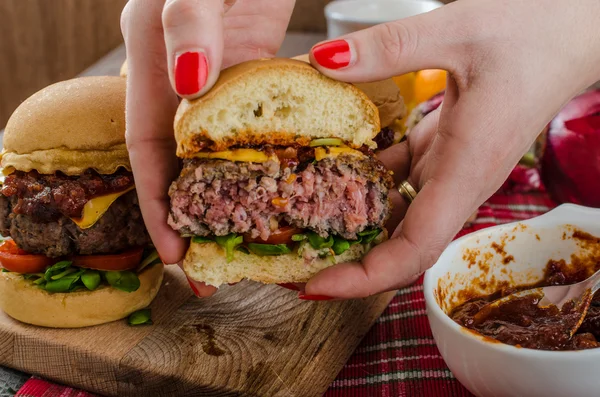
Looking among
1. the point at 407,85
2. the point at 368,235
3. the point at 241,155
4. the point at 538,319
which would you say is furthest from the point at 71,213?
the point at 407,85

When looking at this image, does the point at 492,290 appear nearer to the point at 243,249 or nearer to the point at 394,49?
the point at 243,249

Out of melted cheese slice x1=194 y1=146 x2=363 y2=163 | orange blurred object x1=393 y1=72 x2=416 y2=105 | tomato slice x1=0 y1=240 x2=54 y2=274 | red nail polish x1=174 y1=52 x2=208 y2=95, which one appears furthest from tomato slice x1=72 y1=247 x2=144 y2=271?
orange blurred object x1=393 y1=72 x2=416 y2=105

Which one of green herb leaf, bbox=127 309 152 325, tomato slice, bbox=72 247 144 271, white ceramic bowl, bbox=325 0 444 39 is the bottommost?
green herb leaf, bbox=127 309 152 325

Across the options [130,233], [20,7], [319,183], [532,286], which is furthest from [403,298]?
[20,7]

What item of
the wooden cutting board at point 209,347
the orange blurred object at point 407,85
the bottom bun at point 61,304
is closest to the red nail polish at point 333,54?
the wooden cutting board at point 209,347

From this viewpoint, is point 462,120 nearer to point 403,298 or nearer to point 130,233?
point 403,298

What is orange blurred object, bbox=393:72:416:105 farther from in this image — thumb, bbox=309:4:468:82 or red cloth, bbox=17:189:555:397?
thumb, bbox=309:4:468:82
